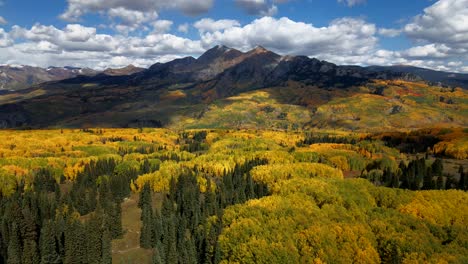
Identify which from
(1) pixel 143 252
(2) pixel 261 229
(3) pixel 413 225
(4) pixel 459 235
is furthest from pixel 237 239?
(4) pixel 459 235

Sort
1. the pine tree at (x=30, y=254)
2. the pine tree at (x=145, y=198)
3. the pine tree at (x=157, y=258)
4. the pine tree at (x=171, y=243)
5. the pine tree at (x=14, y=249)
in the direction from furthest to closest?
the pine tree at (x=145, y=198), the pine tree at (x=14, y=249), the pine tree at (x=30, y=254), the pine tree at (x=171, y=243), the pine tree at (x=157, y=258)

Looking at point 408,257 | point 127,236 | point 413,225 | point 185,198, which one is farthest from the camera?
point 185,198

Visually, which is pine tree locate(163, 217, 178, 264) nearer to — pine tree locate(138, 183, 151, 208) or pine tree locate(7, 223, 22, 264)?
pine tree locate(138, 183, 151, 208)

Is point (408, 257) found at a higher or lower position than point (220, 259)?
higher

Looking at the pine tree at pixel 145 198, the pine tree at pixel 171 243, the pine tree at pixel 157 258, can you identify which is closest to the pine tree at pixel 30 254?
the pine tree at pixel 157 258

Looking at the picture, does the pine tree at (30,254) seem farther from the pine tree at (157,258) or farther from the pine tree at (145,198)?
the pine tree at (145,198)

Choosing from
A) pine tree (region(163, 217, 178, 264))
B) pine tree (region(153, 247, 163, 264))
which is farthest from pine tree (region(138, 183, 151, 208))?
pine tree (region(153, 247, 163, 264))

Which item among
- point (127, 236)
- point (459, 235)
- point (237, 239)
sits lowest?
point (127, 236)

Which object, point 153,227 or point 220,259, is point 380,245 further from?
point 153,227

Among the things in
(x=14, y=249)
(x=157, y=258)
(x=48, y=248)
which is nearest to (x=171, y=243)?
(x=157, y=258)

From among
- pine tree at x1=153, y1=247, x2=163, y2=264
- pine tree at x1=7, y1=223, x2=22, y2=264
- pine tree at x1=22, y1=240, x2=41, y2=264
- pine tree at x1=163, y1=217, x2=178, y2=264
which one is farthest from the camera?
pine tree at x1=7, y1=223, x2=22, y2=264

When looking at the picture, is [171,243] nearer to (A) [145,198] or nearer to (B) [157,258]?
(B) [157,258]
